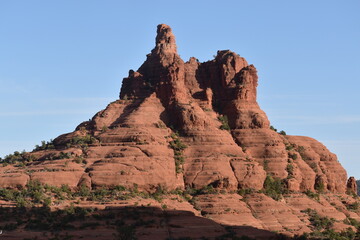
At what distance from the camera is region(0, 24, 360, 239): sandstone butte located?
102 meters

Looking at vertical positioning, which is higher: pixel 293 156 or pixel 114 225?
pixel 293 156

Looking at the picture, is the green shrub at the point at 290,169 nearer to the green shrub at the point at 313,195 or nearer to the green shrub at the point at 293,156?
the green shrub at the point at 293,156

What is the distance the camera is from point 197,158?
371 feet

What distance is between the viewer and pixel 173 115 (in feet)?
398

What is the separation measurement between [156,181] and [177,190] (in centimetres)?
436

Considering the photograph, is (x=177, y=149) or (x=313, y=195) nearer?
(x=177, y=149)

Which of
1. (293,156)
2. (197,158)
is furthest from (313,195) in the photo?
(197,158)

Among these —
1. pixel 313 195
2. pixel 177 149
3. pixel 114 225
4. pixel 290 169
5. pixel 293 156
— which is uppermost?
pixel 293 156

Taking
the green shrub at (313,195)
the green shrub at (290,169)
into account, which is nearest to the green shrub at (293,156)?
the green shrub at (290,169)

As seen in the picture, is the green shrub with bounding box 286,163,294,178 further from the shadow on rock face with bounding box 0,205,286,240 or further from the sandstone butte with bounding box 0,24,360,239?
the shadow on rock face with bounding box 0,205,286,240

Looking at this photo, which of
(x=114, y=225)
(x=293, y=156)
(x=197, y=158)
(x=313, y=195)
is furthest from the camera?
(x=293, y=156)

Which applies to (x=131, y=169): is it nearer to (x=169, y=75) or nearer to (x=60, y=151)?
(x=60, y=151)

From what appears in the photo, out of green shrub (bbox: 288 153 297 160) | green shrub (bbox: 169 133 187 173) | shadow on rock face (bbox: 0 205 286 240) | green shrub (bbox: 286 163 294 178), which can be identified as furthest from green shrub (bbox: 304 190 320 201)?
green shrub (bbox: 169 133 187 173)

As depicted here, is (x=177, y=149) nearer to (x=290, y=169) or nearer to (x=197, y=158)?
(x=197, y=158)
